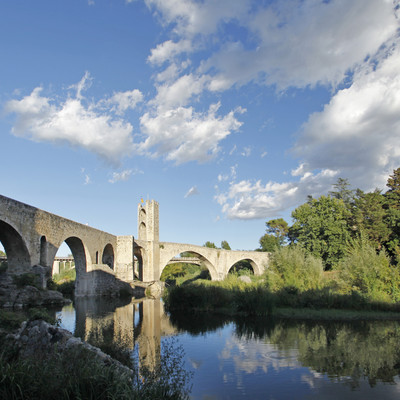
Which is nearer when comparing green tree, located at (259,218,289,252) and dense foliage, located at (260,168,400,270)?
dense foliage, located at (260,168,400,270)

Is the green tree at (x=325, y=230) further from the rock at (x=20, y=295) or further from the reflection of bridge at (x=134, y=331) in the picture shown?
the rock at (x=20, y=295)

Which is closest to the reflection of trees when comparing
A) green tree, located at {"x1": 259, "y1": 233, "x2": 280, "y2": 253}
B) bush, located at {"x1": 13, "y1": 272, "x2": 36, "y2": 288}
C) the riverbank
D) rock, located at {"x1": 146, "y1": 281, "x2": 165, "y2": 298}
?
the riverbank

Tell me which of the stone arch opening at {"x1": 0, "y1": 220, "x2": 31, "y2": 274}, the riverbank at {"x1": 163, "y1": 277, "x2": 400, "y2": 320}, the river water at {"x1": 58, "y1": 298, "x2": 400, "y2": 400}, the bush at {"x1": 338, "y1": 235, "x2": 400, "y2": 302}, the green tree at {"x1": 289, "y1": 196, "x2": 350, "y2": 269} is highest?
the green tree at {"x1": 289, "y1": 196, "x2": 350, "y2": 269}

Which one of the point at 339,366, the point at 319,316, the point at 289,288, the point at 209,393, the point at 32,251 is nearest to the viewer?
the point at 209,393

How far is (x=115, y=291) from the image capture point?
2973 cm

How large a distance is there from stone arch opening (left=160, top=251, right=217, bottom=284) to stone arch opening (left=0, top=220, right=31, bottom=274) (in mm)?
23266

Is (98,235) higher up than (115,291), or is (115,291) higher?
(98,235)

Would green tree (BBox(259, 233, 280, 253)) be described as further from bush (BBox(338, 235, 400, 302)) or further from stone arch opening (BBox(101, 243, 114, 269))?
bush (BBox(338, 235, 400, 302))

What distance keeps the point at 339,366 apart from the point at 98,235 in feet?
81.6

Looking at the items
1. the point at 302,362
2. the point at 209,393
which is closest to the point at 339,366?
the point at 302,362

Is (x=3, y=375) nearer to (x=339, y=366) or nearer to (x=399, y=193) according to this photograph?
(x=339, y=366)

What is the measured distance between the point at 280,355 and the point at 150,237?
1255 inches

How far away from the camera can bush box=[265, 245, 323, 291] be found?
57.8 ft

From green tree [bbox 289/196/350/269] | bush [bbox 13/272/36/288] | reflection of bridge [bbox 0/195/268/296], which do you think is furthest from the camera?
green tree [bbox 289/196/350/269]
